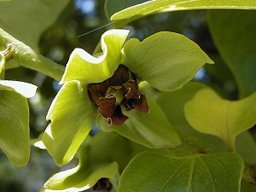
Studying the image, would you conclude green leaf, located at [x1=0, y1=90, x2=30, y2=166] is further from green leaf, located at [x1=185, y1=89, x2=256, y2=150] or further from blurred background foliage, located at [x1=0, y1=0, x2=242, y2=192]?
blurred background foliage, located at [x1=0, y1=0, x2=242, y2=192]

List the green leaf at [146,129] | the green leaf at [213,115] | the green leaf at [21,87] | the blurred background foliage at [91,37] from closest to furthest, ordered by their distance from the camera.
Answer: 1. the green leaf at [21,87]
2. the green leaf at [146,129]
3. the green leaf at [213,115]
4. the blurred background foliage at [91,37]

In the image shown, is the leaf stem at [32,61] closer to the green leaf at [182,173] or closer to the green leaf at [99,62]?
the green leaf at [99,62]

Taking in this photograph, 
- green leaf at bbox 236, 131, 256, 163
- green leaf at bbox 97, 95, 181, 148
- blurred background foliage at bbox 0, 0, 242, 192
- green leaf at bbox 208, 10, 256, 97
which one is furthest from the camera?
blurred background foliage at bbox 0, 0, 242, 192

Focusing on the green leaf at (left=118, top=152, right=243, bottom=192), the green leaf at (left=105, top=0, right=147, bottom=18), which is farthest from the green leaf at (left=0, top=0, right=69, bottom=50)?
the green leaf at (left=118, top=152, right=243, bottom=192)

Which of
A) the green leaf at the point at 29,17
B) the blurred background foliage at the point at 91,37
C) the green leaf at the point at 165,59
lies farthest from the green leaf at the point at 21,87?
the blurred background foliage at the point at 91,37

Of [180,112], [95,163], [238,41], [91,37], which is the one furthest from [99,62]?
[91,37]

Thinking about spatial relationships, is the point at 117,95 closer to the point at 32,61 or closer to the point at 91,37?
the point at 32,61

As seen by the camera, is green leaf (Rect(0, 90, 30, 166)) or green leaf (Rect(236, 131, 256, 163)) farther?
green leaf (Rect(236, 131, 256, 163))
